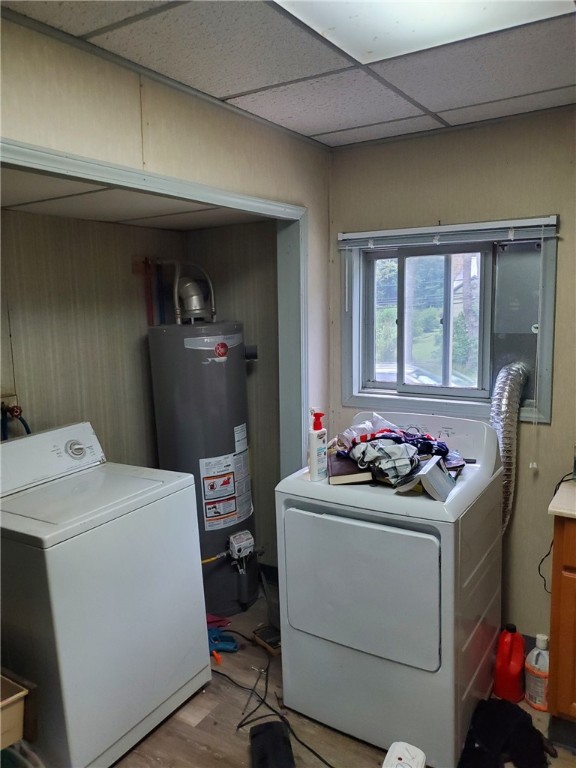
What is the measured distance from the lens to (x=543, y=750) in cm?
202

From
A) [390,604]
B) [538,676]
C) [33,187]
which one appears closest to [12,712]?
[390,604]

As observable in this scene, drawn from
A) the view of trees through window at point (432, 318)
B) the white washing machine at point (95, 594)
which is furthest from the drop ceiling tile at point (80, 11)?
the view of trees through window at point (432, 318)

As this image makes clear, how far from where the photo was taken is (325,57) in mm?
1720

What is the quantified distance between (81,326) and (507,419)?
1921 mm

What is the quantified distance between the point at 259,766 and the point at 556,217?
2328 mm

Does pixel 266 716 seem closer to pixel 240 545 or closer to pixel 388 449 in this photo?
pixel 240 545

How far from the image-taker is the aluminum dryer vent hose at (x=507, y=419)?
2395 millimetres

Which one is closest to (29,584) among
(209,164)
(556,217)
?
(209,164)

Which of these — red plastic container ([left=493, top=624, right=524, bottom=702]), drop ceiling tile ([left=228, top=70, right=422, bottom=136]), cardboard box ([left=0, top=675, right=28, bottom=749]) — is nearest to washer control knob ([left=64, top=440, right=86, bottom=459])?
cardboard box ([left=0, top=675, right=28, bottom=749])

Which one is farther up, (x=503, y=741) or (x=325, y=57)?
(x=325, y=57)

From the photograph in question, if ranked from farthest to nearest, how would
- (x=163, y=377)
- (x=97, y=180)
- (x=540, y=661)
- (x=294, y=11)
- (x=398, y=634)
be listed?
(x=163, y=377)
(x=540, y=661)
(x=398, y=634)
(x=97, y=180)
(x=294, y=11)

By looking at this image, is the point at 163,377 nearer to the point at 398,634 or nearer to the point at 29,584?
the point at 29,584

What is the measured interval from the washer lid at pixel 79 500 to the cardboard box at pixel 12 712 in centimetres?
48

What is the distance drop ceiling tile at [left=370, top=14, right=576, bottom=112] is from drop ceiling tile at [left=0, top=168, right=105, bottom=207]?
3.36 feet
